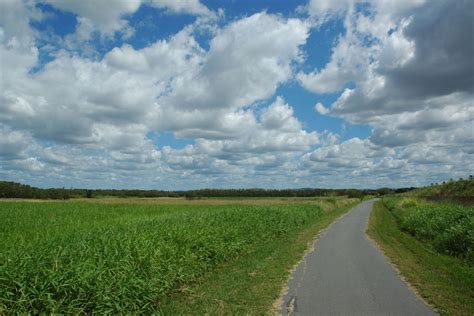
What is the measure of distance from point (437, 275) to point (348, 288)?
12.3 ft

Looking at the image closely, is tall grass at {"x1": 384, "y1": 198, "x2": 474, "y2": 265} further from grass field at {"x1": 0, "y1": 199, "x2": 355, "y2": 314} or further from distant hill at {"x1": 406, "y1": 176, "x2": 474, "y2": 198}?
distant hill at {"x1": 406, "y1": 176, "x2": 474, "y2": 198}

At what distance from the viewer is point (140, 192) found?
122312mm

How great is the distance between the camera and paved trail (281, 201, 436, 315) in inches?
309

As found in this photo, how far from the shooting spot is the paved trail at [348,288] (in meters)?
7.85

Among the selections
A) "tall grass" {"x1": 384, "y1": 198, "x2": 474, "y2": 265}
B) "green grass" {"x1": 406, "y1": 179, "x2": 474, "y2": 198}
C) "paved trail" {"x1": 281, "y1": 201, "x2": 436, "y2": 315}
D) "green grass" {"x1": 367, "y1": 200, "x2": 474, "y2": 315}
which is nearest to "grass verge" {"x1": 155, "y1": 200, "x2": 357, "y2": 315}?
"paved trail" {"x1": 281, "y1": 201, "x2": 436, "y2": 315}

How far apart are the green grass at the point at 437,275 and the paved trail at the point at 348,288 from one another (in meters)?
0.39

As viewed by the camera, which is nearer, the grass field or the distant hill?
the grass field

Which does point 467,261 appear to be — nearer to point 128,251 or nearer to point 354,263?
point 354,263

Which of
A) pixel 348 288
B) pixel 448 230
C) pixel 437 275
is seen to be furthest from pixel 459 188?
pixel 348 288

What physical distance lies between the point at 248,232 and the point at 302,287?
31.4ft

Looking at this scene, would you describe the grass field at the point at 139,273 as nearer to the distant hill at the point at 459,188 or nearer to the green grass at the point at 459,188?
the green grass at the point at 459,188

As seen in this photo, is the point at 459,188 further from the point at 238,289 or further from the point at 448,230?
the point at 238,289

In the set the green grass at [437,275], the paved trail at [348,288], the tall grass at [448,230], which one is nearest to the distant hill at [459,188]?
the tall grass at [448,230]

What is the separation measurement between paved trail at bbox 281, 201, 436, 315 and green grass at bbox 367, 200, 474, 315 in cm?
39
